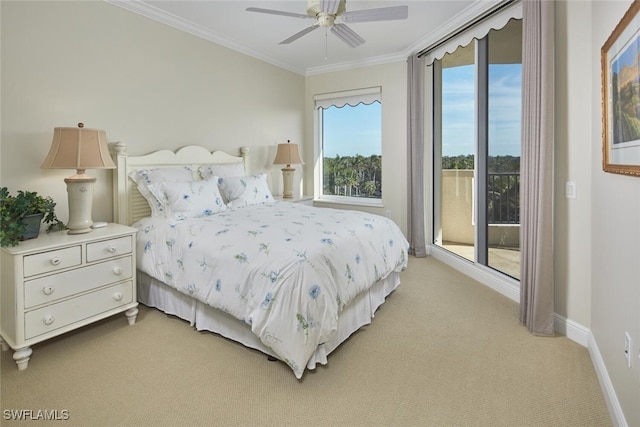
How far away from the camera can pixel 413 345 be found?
7.72 feet

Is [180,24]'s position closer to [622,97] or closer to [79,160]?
[79,160]

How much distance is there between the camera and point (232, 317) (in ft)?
7.75

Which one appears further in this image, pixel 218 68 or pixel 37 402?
pixel 218 68

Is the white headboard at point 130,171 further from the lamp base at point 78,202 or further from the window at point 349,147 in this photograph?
the window at point 349,147

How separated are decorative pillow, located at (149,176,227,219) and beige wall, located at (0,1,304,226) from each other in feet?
1.80

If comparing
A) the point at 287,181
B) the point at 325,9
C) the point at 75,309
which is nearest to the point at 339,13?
the point at 325,9

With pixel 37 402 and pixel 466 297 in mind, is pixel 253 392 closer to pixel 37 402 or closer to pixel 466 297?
pixel 37 402

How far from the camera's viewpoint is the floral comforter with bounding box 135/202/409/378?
1913 mm

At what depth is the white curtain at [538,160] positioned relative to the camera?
236 cm

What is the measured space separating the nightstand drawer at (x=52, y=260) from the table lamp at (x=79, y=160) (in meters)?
0.25

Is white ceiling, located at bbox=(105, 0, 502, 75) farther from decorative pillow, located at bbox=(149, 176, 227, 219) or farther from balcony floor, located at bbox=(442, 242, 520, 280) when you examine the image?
balcony floor, located at bbox=(442, 242, 520, 280)

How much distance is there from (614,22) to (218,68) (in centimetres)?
357

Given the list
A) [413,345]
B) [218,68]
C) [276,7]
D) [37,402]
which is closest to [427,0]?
[276,7]

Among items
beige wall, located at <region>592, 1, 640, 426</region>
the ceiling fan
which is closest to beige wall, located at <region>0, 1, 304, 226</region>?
the ceiling fan
